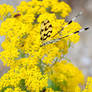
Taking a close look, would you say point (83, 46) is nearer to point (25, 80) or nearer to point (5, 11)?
point (5, 11)

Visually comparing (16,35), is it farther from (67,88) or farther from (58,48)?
(67,88)

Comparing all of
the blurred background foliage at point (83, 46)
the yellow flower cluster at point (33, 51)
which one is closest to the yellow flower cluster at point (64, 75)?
the yellow flower cluster at point (33, 51)

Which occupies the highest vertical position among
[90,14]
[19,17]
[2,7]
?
[90,14]

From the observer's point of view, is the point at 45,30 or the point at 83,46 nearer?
the point at 45,30

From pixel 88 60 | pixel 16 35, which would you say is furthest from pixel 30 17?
pixel 88 60

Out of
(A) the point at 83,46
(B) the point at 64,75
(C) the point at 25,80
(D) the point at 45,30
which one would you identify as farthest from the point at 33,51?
(A) the point at 83,46

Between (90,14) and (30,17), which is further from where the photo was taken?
(90,14)
